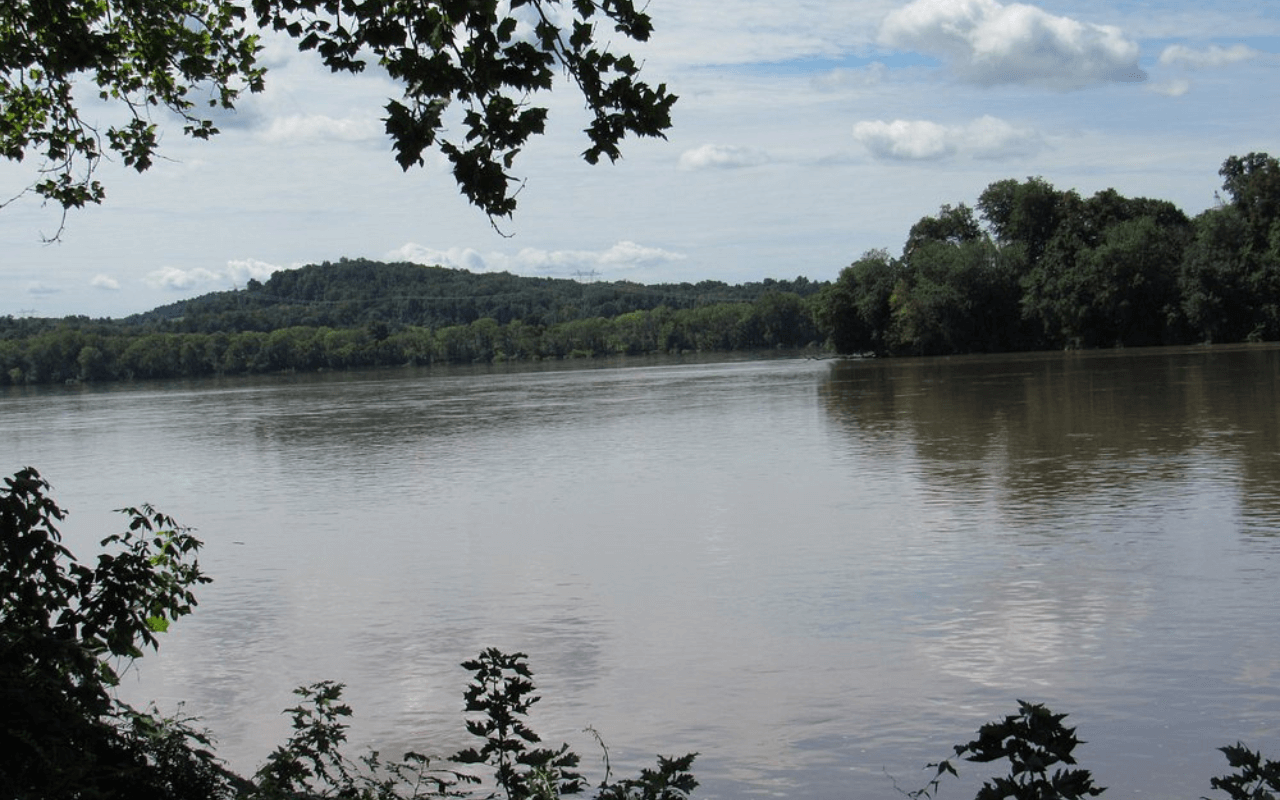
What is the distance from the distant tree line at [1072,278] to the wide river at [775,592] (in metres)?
53.5

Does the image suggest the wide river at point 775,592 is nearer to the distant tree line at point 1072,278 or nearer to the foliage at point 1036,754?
the foliage at point 1036,754

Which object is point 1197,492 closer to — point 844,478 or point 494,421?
point 844,478

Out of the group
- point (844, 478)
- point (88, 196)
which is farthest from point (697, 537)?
point (88, 196)

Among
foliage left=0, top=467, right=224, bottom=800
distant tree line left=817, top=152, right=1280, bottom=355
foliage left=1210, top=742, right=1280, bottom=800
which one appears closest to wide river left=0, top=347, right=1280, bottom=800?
foliage left=0, top=467, right=224, bottom=800

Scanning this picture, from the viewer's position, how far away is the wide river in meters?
8.28

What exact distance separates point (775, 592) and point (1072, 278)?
255 ft

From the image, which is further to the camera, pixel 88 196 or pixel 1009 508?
pixel 1009 508

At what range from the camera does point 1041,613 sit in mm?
10750

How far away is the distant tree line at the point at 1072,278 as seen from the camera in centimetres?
7869

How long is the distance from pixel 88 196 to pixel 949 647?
24.3ft

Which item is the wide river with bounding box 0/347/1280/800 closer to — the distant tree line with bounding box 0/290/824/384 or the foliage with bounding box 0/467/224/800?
the foliage with bounding box 0/467/224/800

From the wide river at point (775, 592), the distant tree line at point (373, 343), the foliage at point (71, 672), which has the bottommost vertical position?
the wide river at point (775, 592)

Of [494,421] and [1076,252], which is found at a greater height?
[1076,252]

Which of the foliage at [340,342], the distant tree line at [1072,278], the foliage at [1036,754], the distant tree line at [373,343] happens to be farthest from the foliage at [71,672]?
the foliage at [340,342]
